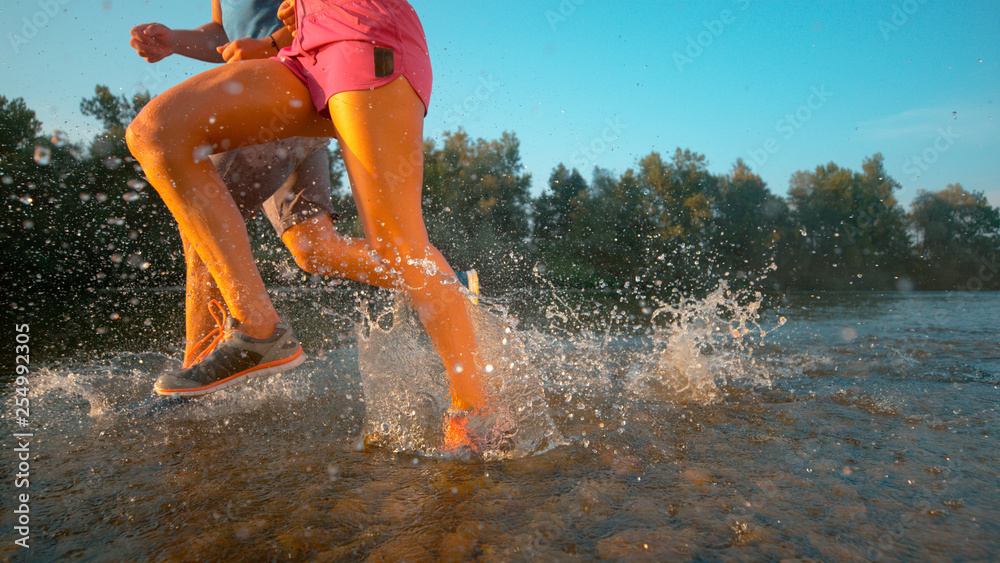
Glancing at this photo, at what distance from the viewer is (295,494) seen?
1181 mm

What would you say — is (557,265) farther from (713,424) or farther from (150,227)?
(713,424)

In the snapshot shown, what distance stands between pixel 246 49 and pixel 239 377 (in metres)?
1.12

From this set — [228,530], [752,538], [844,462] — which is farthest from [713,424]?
[228,530]

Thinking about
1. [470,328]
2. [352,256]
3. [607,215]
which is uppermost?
[607,215]

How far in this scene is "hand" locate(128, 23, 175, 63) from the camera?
6.19ft

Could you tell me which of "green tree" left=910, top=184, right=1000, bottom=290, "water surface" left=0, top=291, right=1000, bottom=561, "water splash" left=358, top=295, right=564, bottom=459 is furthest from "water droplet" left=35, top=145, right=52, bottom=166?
"green tree" left=910, top=184, right=1000, bottom=290

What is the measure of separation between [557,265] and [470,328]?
27968 millimetres

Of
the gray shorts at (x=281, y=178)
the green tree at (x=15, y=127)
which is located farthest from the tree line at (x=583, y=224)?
the gray shorts at (x=281, y=178)

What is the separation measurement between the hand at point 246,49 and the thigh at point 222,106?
0.89ft

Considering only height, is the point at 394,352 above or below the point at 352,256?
below

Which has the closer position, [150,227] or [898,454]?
[898,454]

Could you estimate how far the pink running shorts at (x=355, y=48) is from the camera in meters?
1.45

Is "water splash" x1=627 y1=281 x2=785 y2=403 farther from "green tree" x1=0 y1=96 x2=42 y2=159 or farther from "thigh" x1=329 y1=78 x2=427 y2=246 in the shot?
"green tree" x1=0 y1=96 x2=42 y2=159

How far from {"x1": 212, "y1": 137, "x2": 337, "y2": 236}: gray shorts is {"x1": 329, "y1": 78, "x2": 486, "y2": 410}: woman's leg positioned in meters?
0.63
